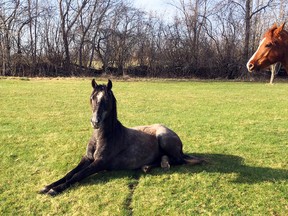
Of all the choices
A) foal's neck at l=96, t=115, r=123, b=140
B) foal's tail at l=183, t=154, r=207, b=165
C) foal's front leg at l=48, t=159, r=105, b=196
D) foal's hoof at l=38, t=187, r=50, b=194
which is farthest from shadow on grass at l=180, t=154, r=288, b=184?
foal's hoof at l=38, t=187, r=50, b=194

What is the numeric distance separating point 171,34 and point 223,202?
35.1 meters

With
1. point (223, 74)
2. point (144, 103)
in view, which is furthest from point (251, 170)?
point (223, 74)

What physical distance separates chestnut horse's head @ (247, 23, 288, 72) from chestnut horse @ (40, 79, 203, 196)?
2.18m

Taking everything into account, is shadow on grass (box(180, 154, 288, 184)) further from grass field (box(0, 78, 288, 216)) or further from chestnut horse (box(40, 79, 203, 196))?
chestnut horse (box(40, 79, 203, 196))

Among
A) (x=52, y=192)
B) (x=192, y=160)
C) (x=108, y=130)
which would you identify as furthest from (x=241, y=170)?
(x=52, y=192)

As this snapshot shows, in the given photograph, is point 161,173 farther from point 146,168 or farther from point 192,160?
point 192,160

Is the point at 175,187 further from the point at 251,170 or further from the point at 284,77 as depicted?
the point at 284,77

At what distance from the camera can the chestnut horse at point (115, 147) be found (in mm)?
5117

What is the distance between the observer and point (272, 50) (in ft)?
16.2

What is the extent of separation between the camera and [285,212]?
4355 mm

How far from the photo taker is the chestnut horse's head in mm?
4895

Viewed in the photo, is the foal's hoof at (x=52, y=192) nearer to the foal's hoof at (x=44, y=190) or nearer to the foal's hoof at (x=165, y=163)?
the foal's hoof at (x=44, y=190)

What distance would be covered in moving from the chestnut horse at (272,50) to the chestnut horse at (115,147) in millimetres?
2188

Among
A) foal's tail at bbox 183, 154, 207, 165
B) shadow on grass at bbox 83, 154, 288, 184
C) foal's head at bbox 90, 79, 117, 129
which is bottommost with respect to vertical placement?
shadow on grass at bbox 83, 154, 288, 184
